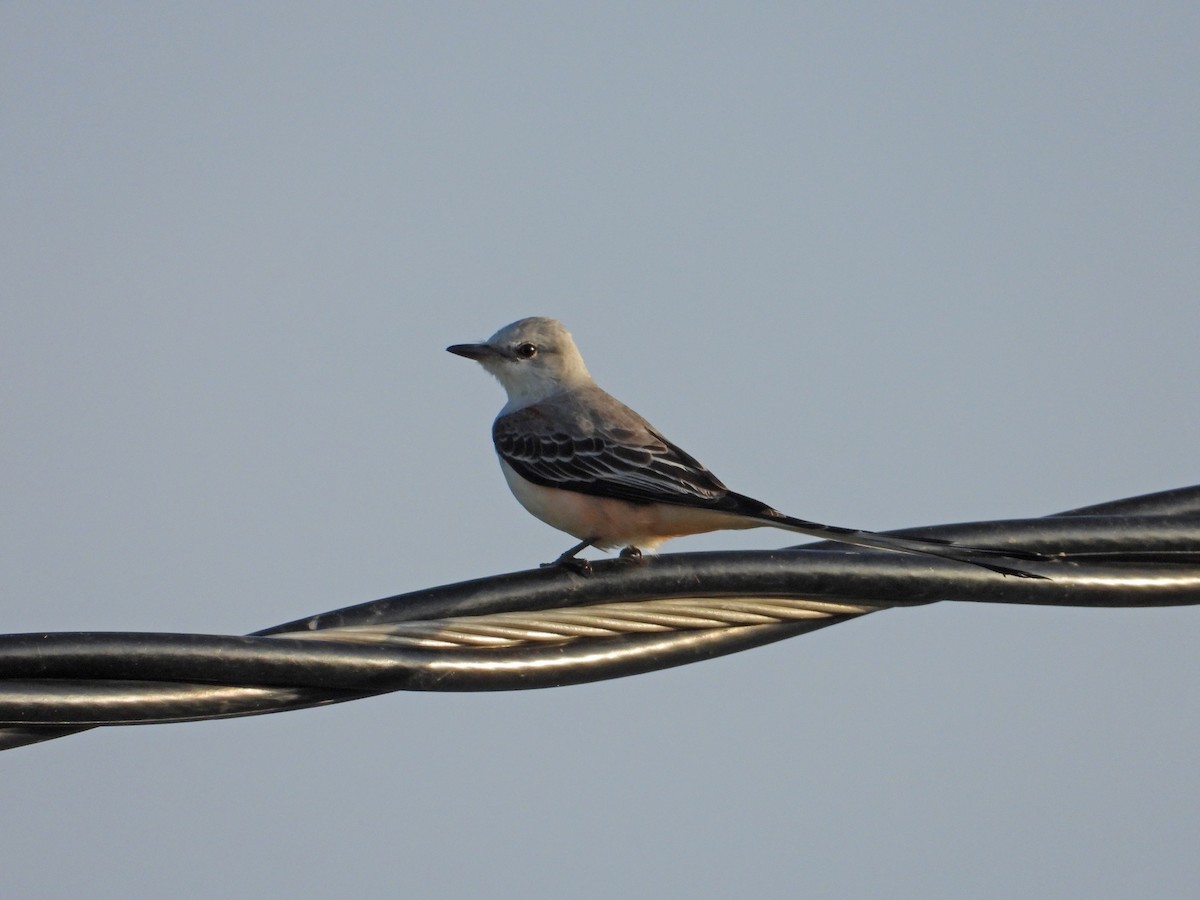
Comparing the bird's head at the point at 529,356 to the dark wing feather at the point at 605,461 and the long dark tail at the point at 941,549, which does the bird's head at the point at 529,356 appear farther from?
the long dark tail at the point at 941,549

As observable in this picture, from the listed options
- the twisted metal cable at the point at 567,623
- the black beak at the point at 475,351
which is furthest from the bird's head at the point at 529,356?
the twisted metal cable at the point at 567,623

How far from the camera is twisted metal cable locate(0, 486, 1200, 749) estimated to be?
384 cm

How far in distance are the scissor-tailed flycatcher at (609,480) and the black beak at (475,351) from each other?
2.12 feet

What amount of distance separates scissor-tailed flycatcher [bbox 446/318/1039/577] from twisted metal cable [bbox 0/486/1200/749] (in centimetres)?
41

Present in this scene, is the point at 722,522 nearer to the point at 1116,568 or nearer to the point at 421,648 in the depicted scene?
the point at 1116,568

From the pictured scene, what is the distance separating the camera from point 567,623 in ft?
14.3

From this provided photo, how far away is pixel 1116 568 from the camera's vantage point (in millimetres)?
4762

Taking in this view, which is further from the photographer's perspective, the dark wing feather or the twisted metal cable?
the dark wing feather

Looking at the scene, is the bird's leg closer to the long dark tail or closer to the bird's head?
the long dark tail

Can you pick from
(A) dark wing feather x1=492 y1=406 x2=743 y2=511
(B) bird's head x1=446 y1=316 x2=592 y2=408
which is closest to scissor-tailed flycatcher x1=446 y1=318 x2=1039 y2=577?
(A) dark wing feather x1=492 y1=406 x2=743 y2=511

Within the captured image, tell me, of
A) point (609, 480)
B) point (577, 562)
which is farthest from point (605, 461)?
point (577, 562)

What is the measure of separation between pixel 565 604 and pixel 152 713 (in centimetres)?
122

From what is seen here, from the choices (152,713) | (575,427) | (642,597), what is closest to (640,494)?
(575,427)

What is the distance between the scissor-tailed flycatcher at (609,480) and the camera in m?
6.11
